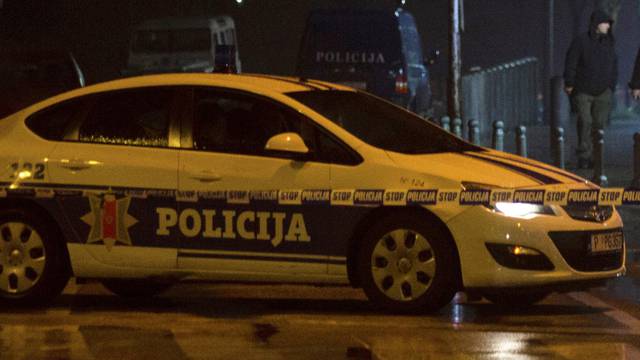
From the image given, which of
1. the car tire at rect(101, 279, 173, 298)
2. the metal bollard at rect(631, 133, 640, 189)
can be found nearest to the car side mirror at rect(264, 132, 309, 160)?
the car tire at rect(101, 279, 173, 298)

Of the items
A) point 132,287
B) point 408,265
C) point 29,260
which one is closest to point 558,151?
point 132,287

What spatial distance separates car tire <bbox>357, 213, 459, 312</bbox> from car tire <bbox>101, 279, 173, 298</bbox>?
66.2 inches

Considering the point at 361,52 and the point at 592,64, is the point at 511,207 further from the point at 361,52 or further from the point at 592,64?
the point at 361,52

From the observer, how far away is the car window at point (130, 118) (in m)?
10.4

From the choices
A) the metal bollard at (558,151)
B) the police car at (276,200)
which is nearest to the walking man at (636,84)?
the metal bollard at (558,151)

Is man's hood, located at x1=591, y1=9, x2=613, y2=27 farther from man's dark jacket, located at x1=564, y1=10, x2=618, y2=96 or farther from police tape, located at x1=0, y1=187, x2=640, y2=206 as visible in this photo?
police tape, located at x1=0, y1=187, x2=640, y2=206

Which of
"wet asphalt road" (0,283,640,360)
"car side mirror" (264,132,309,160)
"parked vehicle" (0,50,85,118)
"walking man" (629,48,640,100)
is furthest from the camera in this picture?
"parked vehicle" (0,50,85,118)

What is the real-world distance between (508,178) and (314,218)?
3.67 ft

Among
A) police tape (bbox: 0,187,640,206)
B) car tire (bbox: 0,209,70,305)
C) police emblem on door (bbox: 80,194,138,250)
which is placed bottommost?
car tire (bbox: 0,209,70,305)

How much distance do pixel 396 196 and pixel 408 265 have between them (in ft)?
1.31

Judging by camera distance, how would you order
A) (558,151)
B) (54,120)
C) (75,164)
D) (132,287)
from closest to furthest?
(75,164) < (54,120) < (132,287) < (558,151)

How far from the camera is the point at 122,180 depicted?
33.8 ft

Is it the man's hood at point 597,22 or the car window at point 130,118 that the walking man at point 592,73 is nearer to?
the man's hood at point 597,22

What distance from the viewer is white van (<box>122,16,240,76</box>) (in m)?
36.5
